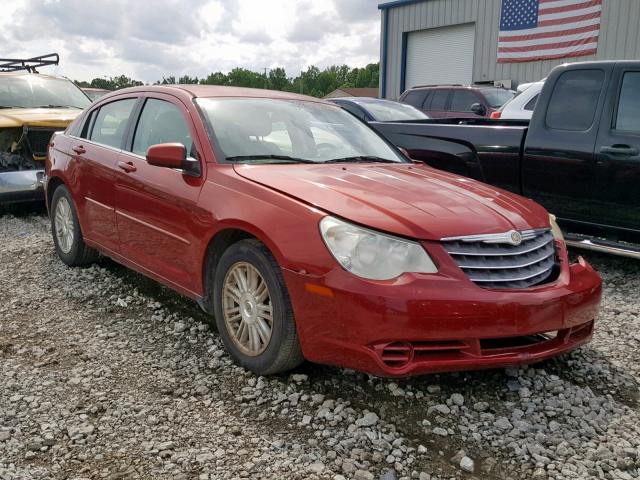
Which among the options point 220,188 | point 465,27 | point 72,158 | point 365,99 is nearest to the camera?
point 220,188

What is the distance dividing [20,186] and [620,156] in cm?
637

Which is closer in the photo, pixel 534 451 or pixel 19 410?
pixel 534 451

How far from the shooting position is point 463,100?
14180 mm

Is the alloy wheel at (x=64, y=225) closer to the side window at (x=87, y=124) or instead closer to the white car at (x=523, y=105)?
the side window at (x=87, y=124)

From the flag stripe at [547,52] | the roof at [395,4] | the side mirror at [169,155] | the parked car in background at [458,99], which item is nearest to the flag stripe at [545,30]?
the flag stripe at [547,52]

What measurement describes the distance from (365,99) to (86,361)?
8.12m

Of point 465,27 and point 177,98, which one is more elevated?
point 465,27

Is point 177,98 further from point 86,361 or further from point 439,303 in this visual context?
point 439,303

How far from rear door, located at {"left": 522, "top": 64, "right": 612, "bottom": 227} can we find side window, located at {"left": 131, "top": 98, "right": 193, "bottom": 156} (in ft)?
10.5

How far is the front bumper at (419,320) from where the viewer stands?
9.30ft

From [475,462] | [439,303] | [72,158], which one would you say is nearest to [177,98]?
[72,158]

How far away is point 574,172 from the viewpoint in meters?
5.52

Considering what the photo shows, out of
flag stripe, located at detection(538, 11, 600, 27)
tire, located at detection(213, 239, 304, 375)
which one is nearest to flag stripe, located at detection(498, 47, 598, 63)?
flag stripe, located at detection(538, 11, 600, 27)

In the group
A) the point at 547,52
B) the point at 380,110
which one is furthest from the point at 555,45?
the point at 380,110
